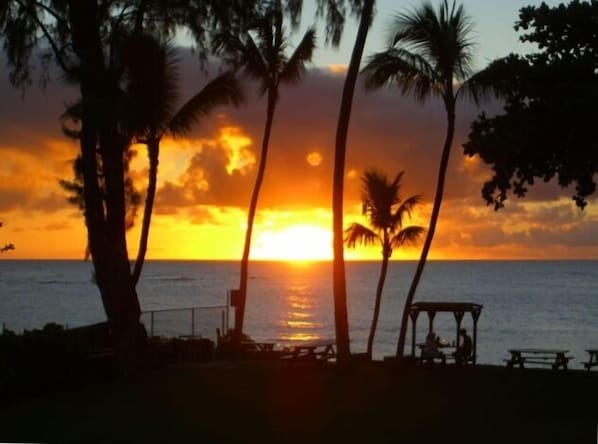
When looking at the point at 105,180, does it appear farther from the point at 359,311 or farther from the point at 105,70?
the point at 359,311

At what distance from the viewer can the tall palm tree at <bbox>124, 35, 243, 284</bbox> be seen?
879 inches

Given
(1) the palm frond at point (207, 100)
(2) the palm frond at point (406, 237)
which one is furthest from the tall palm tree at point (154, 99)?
(2) the palm frond at point (406, 237)

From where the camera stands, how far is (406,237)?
35438 mm

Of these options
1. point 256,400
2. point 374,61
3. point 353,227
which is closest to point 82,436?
point 256,400

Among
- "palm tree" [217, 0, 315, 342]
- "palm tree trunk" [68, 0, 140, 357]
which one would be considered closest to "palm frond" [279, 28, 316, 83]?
"palm tree" [217, 0, 315, 342]

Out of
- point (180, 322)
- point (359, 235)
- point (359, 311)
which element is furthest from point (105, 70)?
point (359, 311)

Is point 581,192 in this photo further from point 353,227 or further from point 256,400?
point 353,227

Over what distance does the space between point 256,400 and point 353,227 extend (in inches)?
695

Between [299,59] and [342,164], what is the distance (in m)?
Answer: 8.86

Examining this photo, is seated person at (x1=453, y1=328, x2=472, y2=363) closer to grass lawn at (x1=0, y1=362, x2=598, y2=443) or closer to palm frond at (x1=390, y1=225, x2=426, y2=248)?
grass lawn at (x1=0, y1=362, x2=598, y2=443)

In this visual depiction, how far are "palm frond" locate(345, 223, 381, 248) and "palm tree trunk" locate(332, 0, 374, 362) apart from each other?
37.9 feet

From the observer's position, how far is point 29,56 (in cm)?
2194

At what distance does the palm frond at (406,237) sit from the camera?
3538 cm

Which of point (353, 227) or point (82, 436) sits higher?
point (353, 227)
